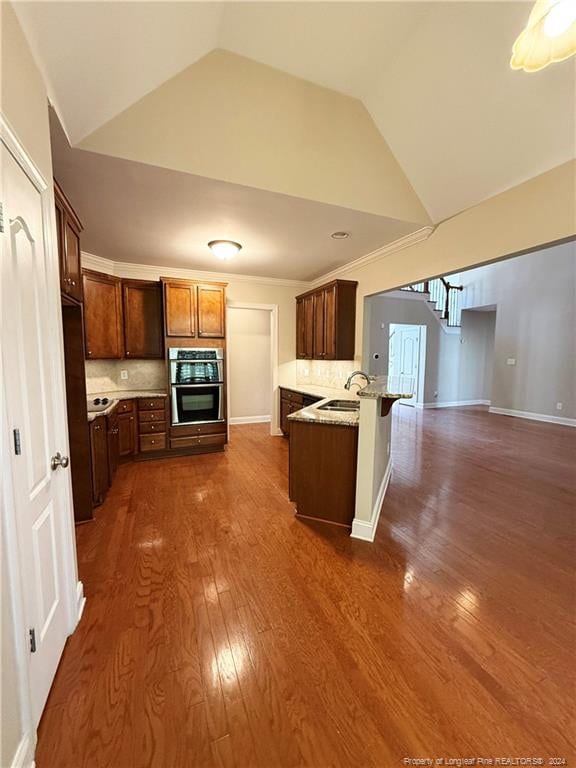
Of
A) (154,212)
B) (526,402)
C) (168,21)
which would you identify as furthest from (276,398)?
(526,402)

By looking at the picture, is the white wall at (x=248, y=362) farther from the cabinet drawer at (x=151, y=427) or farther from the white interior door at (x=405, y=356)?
the white interior door at (x=405, y=356)

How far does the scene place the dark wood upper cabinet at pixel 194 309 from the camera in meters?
4.23

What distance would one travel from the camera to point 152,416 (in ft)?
13.8

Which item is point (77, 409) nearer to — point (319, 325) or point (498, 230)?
point (319, 325)

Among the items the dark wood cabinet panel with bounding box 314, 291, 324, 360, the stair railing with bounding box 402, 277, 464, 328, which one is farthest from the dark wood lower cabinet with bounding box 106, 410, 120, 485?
the stair railing with bounding box 402, 277, 464, 328

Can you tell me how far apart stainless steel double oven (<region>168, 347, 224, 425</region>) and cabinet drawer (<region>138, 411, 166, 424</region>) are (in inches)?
5.7

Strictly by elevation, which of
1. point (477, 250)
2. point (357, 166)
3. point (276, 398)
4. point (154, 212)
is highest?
point (357, 166)

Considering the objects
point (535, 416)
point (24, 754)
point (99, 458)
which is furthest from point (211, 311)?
point (535, 416)

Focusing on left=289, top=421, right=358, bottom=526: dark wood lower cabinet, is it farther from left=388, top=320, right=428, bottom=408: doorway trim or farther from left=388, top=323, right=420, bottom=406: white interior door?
left=388, top=320, right=428, bottom=408: doorway trim

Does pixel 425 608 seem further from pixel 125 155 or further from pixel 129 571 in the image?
pixel 125 155

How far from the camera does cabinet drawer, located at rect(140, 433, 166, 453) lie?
4.17 meters

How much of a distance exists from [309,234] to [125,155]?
72.2 inches

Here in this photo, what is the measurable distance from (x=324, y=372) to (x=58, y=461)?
13.9ft

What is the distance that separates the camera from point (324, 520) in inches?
107
